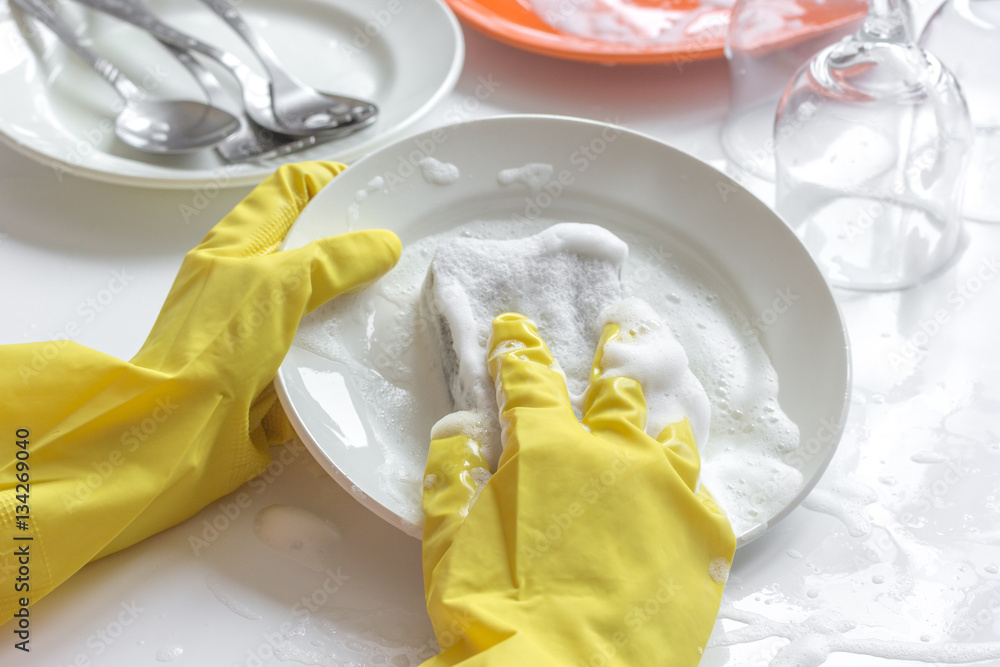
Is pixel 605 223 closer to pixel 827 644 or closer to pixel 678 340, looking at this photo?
pixel 678 340

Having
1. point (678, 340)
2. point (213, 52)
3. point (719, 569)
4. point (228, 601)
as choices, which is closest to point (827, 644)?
point (719, 569)

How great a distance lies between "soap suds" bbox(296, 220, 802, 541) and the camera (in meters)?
0.52

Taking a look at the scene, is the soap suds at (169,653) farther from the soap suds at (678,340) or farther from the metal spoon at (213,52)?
the metal spoon at (213,52)

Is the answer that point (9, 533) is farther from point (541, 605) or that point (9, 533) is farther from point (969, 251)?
point (969, 251)

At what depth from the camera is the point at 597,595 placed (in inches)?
16.7

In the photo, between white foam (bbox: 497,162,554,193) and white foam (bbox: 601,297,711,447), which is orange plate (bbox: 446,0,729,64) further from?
white foam (bbox: 601,297,711,447)

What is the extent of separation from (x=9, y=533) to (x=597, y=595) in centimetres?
32

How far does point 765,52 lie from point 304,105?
0.49 m

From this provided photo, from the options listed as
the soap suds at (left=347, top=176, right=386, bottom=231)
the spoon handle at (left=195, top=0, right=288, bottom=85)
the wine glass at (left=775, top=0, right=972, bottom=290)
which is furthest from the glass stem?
the spoon handle at (left=195, top=0, right=288, bottom=85)

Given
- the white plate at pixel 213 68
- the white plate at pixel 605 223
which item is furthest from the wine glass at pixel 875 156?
the white plate at pixel 213 68

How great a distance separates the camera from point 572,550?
0.43 metres

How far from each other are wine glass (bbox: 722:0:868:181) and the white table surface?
23 centimetres

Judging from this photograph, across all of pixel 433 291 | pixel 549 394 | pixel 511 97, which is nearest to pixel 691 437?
pixel 549 394

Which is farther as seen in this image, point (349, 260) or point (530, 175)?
point (530, 175)
